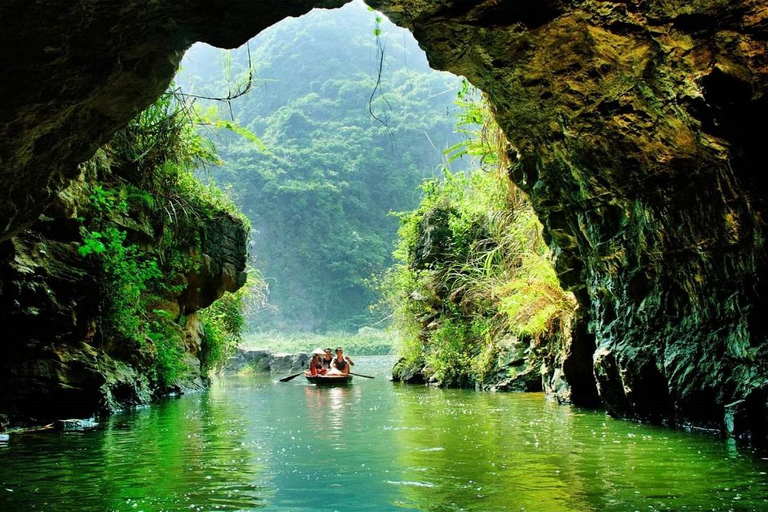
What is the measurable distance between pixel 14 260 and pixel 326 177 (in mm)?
73136

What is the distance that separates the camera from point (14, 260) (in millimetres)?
7422

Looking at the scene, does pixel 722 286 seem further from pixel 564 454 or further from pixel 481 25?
pixel 481 25

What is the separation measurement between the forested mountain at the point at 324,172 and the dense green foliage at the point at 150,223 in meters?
54.0

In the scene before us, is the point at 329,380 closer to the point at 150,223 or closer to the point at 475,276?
the point at 475,276

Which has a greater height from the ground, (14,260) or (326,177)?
(326,177)

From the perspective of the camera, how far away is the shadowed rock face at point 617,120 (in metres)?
4.37

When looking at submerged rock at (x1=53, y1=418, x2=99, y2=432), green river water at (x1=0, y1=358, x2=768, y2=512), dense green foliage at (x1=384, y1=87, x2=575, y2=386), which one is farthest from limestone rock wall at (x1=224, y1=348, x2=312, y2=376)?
submerged rock at (x1=53, y1=418, x2=99, y2=432)

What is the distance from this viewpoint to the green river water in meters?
3.99

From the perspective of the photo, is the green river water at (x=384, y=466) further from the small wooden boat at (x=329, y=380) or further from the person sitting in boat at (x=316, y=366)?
the person sitting in boat at (x=316, y=366)

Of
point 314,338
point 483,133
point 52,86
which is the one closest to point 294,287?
point 314,338

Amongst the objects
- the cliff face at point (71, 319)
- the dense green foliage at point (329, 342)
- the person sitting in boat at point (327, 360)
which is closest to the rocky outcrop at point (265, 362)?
the person sitting in boat at point (327, 360)

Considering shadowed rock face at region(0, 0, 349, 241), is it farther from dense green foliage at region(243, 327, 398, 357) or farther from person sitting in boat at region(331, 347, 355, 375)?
dense green foliage at region(243, 327, 398, 357)

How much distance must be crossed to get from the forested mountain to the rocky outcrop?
3663 centimetres

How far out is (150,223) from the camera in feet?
38.8
